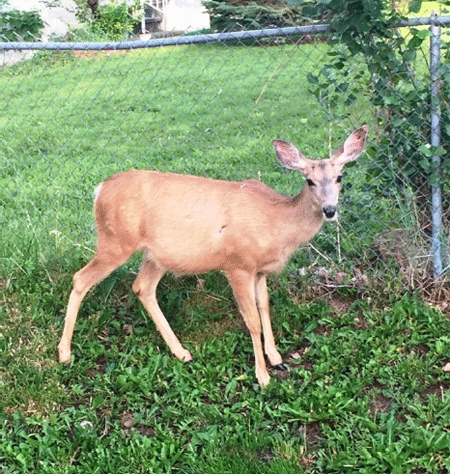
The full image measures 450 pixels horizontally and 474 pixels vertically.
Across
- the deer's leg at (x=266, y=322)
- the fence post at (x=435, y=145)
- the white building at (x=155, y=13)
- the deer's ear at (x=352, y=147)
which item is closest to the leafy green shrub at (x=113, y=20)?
the white building at (x=155, y=13)

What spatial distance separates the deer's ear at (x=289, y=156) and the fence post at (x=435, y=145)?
1017 mm

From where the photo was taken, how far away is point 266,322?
4.21 m

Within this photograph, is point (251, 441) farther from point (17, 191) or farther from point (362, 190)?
point (17, 191)

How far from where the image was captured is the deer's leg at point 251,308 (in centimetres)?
395

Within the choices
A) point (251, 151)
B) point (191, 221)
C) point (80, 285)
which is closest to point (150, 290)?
point (80, 285)

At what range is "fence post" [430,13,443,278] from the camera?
4.17 m

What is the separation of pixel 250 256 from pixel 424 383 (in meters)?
1.12

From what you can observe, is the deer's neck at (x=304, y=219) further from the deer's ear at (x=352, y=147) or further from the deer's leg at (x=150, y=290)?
the deer's leg at (x=150, y=290)

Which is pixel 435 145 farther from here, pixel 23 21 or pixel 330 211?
pixel 23 21

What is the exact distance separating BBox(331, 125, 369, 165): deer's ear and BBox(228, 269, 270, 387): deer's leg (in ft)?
2.56

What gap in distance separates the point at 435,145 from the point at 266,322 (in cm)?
144

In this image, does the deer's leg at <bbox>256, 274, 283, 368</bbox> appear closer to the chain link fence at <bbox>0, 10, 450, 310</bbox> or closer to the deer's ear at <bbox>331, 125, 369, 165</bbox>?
the chain link fence at <bbox>0, 10, 450, 310</bbox>

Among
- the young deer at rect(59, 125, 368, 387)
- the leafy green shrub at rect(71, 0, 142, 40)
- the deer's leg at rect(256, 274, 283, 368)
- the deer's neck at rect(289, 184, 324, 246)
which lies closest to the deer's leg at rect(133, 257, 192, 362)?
the young deer at rect(59, 125, 368, 387)

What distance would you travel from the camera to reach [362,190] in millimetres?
4777
